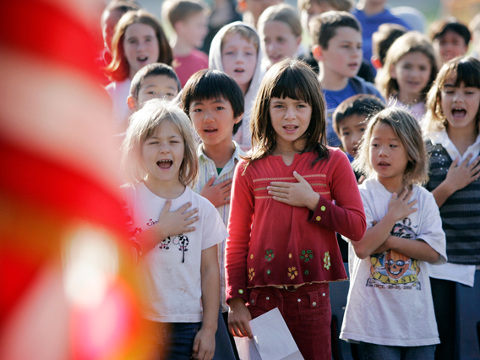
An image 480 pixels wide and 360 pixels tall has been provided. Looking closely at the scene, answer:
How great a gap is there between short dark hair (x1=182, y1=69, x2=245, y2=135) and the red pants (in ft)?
3.69

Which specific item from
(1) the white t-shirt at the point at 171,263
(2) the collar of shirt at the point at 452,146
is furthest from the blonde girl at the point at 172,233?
(2) the collar of shirt at the point at 452,146

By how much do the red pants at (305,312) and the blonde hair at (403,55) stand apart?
282 cm

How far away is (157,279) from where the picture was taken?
3164 millimetres

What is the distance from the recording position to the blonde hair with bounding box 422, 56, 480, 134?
4445 millimetres

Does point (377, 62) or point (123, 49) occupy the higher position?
point (377, 62)

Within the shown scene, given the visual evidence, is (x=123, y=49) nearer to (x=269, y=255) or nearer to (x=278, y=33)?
(x=278, y=33)

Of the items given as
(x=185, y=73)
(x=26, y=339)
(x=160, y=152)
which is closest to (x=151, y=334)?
(x=160, y=152)

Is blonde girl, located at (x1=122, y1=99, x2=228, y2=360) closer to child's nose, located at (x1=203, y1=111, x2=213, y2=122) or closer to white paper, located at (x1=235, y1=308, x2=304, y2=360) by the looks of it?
white paper, located at (x1=235, y1=308, x2=304, y2=360)

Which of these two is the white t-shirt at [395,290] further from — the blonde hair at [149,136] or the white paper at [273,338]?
the blonde hair at [149,136]

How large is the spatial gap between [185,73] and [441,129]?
2.85 m

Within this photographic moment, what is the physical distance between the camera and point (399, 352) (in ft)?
12.0

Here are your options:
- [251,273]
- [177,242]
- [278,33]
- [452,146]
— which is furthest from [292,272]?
[278,33]

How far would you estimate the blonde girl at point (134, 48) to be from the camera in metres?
5.55

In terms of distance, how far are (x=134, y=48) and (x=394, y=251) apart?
286 centimetres
